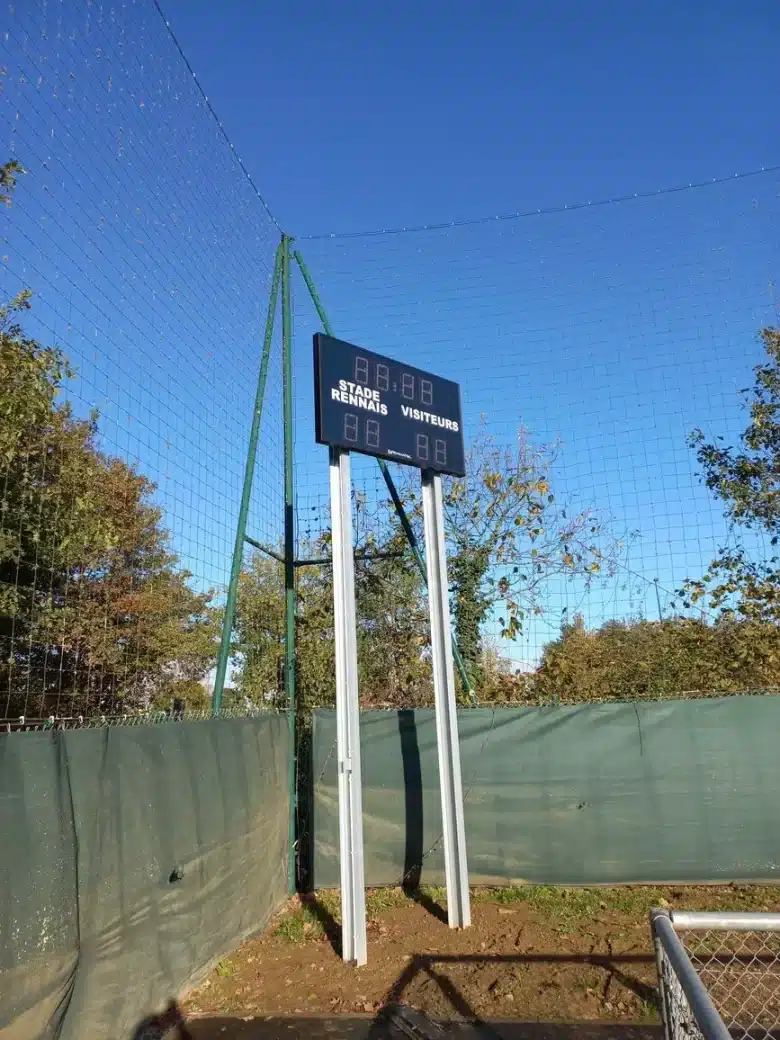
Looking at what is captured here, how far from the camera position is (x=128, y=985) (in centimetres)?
367

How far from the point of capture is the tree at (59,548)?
3.83 m

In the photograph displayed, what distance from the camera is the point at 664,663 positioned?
27.7 ft

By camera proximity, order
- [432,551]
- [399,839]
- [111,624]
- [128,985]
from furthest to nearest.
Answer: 1. [399,839]
2. [432,551]
3. [111,624]
4. [128,985]

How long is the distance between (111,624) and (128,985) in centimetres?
207

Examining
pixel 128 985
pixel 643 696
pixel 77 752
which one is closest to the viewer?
pixel 77 752

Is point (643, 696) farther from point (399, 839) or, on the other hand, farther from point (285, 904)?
point (285, 904)

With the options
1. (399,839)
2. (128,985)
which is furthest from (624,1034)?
(399,839)

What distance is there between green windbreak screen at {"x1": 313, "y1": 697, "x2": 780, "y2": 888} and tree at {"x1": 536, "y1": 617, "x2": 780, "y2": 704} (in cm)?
127

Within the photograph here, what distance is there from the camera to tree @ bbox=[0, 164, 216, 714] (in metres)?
3.83

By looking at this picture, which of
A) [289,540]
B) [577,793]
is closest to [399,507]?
[289,540]

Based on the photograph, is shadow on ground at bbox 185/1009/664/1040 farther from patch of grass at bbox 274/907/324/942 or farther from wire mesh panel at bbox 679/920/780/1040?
patch of grass at bbox 274/907/324/942

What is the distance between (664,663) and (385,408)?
4.69 meters

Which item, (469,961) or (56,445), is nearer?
(56,445)

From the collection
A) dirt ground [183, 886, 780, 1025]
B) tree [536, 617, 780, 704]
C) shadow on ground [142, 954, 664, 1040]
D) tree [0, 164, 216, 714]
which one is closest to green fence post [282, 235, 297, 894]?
dirt ground [183, 886, 780, 1025]
